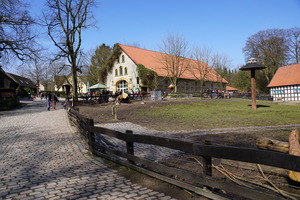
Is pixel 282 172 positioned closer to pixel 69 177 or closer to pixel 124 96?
pixel 69 177

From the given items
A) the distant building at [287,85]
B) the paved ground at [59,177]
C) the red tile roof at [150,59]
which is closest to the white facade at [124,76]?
the red tile roof at [150,59]

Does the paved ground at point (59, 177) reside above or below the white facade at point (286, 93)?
below

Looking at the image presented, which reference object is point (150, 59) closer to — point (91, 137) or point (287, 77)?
point (287, 77)

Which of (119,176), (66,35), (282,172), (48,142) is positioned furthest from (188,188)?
(66,35)

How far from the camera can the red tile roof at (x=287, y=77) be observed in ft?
119

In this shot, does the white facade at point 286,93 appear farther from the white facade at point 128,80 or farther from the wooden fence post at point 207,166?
the wooden fence post at point 207,166

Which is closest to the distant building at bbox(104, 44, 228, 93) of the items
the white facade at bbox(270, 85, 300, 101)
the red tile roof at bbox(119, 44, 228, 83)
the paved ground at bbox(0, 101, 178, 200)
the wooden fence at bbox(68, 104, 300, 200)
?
the red tile roof at bbox(119, 44, 228, 83)

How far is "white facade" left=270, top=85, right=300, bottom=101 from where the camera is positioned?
3584 cm

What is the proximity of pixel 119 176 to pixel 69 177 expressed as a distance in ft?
3.32

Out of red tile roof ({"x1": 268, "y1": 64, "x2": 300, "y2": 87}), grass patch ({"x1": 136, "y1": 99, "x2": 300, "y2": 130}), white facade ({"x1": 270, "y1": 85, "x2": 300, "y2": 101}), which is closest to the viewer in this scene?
grass patch ({"x1": 136, "y1": 99, "x2": 300, "y2": 130})

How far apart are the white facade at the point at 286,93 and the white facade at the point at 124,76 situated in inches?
920

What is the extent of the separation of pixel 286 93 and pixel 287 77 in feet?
8.63

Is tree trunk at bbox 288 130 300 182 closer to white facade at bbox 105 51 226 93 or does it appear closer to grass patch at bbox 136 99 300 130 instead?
grass patch at bbox 136 99 300 130

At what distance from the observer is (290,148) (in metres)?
4.30
